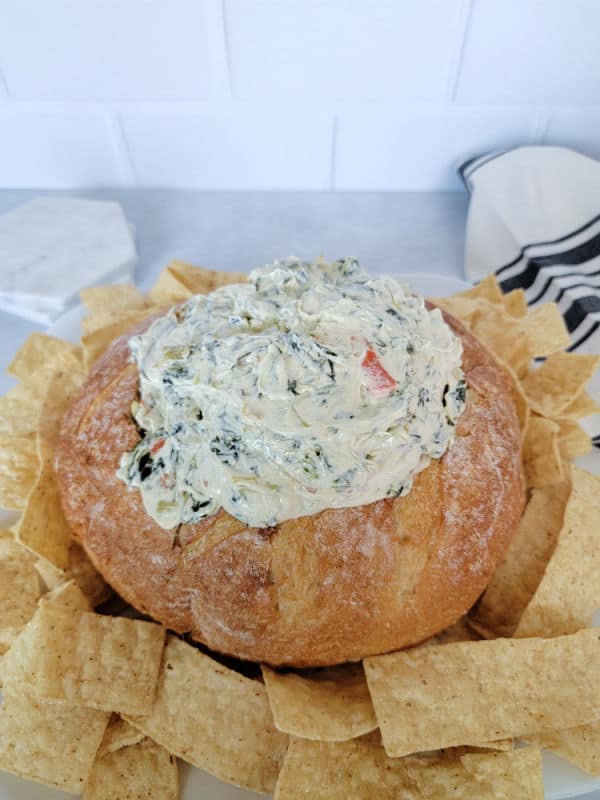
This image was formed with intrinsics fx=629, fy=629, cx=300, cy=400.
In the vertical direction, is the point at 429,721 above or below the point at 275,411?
below

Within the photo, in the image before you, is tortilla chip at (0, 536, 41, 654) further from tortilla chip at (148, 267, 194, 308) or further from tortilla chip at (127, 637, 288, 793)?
tortilla chip at (148, 267, 194, 308)

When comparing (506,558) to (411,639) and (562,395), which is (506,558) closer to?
(411,639)

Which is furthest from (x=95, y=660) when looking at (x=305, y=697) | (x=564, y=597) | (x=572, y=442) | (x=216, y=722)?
(x=572, y=442)

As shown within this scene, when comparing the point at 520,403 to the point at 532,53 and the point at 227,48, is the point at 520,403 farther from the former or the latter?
the point at 227,48

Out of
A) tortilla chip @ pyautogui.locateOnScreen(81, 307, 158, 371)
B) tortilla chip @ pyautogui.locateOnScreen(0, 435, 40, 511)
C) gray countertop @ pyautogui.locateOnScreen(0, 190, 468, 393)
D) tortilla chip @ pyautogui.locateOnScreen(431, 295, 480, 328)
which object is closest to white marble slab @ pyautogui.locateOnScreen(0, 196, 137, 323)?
gray countertop @ pyautogui.locateOnScreen(0, 190, 468, 393)

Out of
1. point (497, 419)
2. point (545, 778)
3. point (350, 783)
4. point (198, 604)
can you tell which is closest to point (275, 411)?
point (198, 604)
